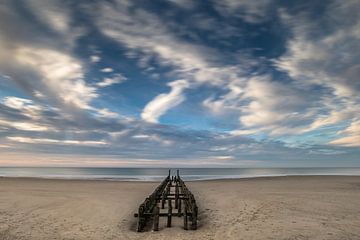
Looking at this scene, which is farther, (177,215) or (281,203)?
(281,203)

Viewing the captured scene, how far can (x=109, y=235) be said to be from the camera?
12039 mm

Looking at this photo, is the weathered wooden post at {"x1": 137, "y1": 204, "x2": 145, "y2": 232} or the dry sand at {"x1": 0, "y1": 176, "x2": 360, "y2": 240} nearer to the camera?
the dry sand at {"x1": 0, "y1": 176, "x2": 360, "y2": 240}

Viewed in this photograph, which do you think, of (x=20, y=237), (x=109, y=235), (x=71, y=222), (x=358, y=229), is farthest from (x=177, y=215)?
(x=358, y=229)

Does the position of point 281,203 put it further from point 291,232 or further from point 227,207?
point 291,232

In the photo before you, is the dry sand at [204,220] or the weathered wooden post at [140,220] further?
the weathered wooden post at [140,220]

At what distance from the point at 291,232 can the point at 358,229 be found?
3.09 meters

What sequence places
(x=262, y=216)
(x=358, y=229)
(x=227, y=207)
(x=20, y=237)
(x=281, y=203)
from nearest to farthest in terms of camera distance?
(x=20, y=237) < (x=358, y=229) < (x=262, y=216) < (x=227, y=207) < (x=281, y=203)

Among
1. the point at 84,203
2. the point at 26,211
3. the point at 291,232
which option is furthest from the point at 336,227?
the point at 26,211

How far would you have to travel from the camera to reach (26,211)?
1656cm

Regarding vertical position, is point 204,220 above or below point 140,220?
below

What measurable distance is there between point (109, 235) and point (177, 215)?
3.68 metres

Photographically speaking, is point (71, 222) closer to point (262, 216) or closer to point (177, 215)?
point (177, 215)

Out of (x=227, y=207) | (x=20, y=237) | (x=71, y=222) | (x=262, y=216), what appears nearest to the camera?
(x=20, y=237)

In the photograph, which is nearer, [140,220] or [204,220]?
[140,220]
